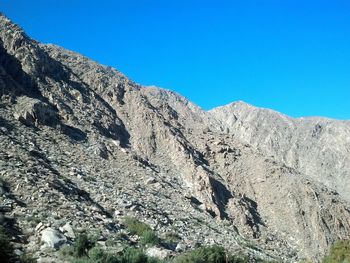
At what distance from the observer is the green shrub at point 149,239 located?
2098 cm

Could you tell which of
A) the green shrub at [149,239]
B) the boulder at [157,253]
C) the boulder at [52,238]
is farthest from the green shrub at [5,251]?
the green shrub at [149,239]

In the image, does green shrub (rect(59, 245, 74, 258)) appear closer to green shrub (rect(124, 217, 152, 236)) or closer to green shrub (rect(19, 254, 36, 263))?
green shrub (rect(19, 254, 36, 263))

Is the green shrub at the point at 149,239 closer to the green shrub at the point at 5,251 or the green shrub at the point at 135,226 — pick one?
the green shrub at the point at 135,226

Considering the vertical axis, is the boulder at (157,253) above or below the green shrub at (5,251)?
above

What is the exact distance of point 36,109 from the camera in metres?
31.6

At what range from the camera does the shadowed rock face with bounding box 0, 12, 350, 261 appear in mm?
23156

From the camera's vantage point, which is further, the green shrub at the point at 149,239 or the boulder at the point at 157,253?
the green shrub at the point at 149,239

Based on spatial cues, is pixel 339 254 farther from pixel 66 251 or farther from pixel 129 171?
pixel 66 251

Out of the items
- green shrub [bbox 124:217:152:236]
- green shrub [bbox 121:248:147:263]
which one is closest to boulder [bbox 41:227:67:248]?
green shrub [bbox 121:248:147:263]

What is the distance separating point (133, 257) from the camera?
57.0ft

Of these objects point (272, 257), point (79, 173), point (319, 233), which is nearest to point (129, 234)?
point (79, 173)

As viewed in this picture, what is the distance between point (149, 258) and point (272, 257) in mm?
12548

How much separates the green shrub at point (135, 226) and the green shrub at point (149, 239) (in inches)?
17.2

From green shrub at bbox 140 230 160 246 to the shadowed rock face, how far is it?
1.22m
